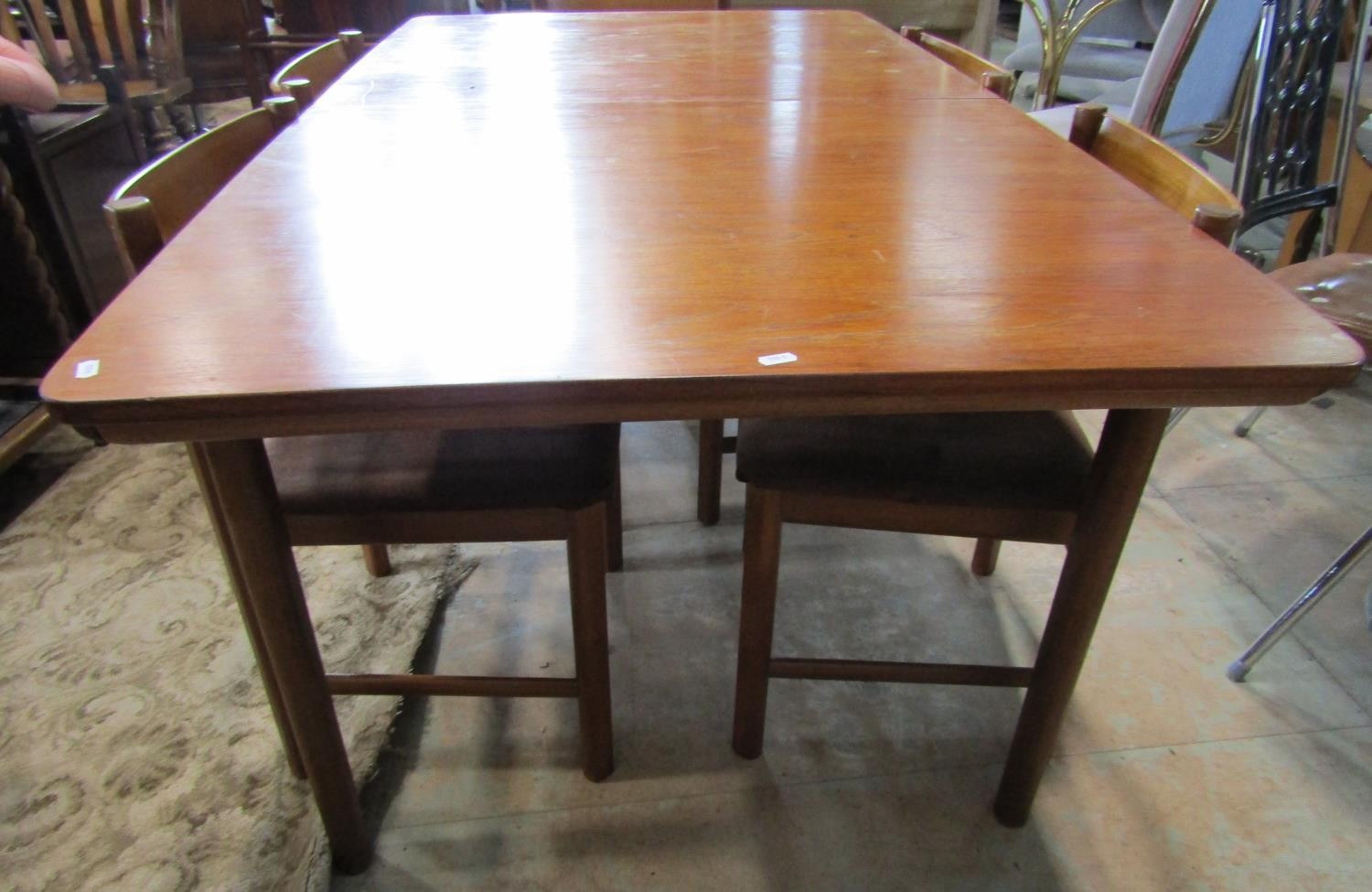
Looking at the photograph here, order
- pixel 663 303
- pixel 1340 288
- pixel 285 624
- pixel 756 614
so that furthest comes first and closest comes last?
pixel 1340 288 < pixel 756 614 < pixel 285 624 < pixel 663 303

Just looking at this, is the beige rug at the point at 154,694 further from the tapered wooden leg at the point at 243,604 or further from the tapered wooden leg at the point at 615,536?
the tapered wooden leg at the point at 615,536

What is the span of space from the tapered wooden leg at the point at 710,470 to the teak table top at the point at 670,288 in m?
0.57

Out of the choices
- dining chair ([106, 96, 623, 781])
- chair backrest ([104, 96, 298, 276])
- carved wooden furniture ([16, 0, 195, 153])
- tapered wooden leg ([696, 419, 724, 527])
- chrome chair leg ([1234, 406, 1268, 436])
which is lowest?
chrome chair leg ([1234, 406, 1268, 436])

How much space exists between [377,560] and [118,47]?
222 centimetres

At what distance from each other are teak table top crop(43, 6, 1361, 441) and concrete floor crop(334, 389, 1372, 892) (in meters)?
0.76

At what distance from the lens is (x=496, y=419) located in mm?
667

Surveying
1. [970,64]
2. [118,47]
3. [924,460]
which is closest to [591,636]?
[924,460]

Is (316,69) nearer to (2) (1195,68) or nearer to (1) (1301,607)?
(1) (1301,607)

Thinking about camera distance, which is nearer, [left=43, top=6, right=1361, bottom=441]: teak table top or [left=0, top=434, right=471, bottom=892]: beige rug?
[left=43, top=6, right=1361, bottom=441]: teak table top

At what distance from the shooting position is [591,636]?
108 centimetres

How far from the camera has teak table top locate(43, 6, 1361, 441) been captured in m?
0.65

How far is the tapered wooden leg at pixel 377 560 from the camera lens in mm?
1574

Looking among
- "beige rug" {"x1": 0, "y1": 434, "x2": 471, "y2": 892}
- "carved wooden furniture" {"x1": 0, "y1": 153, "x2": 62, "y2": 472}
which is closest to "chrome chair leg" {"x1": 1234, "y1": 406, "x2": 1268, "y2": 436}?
"beige rug" {"x1": 0, "y1": 434, "x2": 471, "y2": 892}

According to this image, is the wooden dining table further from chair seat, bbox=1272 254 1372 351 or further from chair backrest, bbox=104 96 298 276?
chair seat, bbox=1272 254 1372 351
